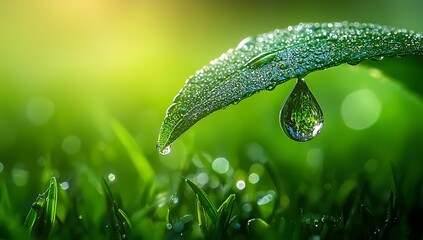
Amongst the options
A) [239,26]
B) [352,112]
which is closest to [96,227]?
[352,112]

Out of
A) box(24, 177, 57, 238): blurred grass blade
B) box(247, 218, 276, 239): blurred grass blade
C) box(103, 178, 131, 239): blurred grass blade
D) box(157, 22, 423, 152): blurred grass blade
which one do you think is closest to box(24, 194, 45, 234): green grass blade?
box(24, 177, 57, 238): blurred grass blade

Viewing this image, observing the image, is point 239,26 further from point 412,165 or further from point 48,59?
point 412,165

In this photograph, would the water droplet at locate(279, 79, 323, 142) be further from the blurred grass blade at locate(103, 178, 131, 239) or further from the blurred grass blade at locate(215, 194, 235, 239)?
the blurred grass blade at locate(103, 178, 131, 239)

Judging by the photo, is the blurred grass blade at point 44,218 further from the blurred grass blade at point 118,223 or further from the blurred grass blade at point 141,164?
the blurred grass blade at point 141,164

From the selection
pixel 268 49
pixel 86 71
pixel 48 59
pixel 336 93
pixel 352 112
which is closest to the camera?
pixel 268 49

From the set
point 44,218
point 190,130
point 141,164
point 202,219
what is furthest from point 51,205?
point 190,130
